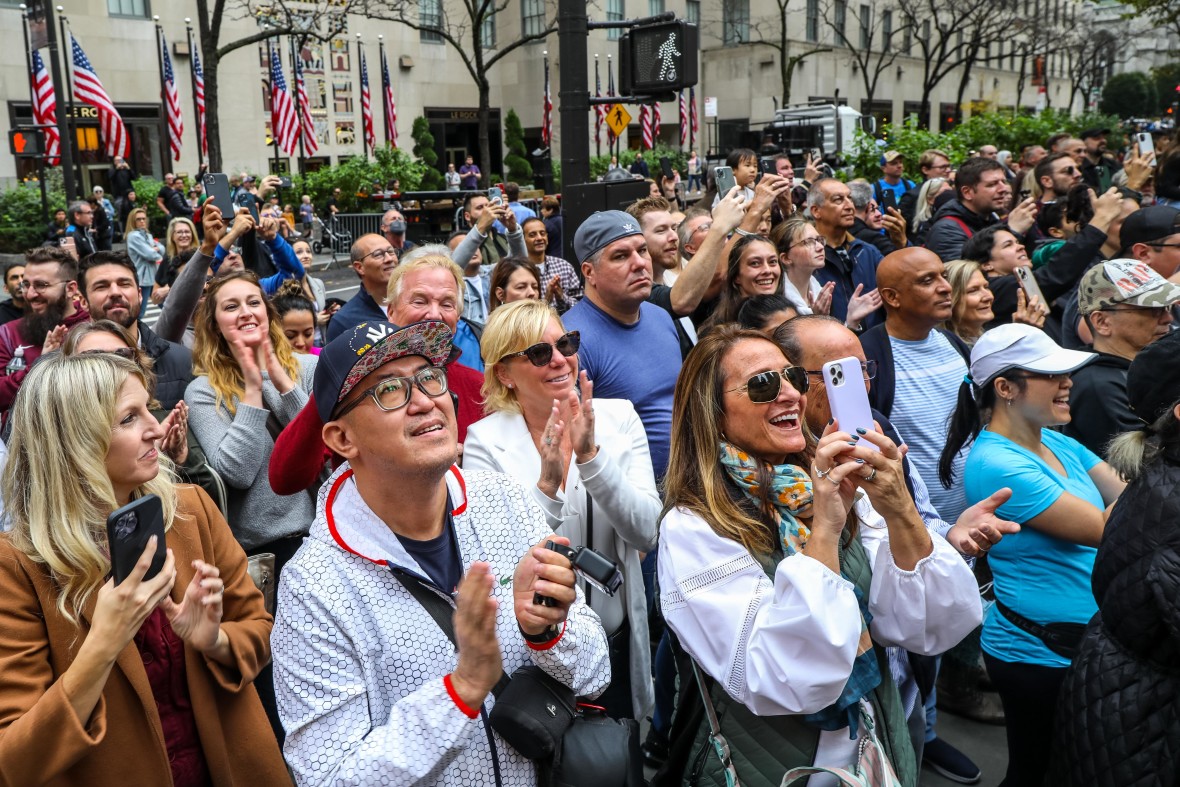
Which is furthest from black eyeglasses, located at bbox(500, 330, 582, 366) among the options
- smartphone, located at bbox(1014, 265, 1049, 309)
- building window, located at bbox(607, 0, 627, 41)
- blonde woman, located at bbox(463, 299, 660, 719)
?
building window, located at bbox(607, 0, 627, 41)

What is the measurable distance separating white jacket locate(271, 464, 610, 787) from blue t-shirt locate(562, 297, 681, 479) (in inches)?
88.1

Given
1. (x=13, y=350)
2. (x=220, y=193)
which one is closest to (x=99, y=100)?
(x=220, y=193)

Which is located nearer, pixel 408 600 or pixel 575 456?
pixel 408 600

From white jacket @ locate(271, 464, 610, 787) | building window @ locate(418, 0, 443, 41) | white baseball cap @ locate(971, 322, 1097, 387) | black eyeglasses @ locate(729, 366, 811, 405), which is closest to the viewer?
white jacket @ locate(271, 464, 610, 787)

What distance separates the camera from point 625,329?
4.92 meters

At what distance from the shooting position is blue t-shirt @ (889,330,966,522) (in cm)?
455

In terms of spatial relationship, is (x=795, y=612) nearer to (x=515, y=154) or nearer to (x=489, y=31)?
(x=515, y=154)

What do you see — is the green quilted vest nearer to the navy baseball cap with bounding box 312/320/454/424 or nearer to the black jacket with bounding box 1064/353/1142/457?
the navy baseball cap with bounding box 312/320/454/424

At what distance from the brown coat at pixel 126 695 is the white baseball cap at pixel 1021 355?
2793 millimetres

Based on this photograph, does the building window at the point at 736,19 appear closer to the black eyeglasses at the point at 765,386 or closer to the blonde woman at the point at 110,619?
the black eyeglasses at the point at 765,386

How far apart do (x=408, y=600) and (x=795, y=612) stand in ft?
3.02

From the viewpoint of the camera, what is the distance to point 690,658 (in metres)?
2.69

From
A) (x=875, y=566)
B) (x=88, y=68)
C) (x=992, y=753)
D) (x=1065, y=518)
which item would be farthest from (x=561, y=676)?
(x=88, y=68)

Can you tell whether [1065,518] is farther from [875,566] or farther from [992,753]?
[992,753]
